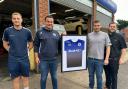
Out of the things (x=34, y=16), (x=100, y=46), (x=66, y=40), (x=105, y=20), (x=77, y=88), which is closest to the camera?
(x=100, y=46)

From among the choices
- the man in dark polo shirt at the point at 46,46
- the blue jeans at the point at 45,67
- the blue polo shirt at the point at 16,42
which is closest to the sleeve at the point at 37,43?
the man in dark polo shirt at the point at 46,46

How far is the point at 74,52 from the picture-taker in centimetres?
859

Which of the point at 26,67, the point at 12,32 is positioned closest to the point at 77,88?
the point at 26,67

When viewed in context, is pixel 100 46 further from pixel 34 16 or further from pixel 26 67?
pixel 34 16

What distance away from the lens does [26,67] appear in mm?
6430

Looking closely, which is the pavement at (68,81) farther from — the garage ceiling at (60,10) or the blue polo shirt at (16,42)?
the garage ceiling at (60,10)

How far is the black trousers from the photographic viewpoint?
7582 millimetres

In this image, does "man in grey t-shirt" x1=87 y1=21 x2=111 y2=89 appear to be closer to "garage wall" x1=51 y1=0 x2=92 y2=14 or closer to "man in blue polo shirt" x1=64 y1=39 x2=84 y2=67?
"man in blue polo shirt" x1=64 y1=39 x2=84 y2=67

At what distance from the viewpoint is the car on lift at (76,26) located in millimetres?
24130

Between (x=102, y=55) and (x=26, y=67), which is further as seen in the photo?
(x=102, y=55)

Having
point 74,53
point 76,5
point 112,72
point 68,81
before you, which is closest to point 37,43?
point 74,53

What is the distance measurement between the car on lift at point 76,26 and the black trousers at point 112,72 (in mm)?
16162

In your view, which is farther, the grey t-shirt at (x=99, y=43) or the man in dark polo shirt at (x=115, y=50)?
the man in dark polo shirt at (x=115, y=50)

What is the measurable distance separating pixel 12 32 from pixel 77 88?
3.15 meters
